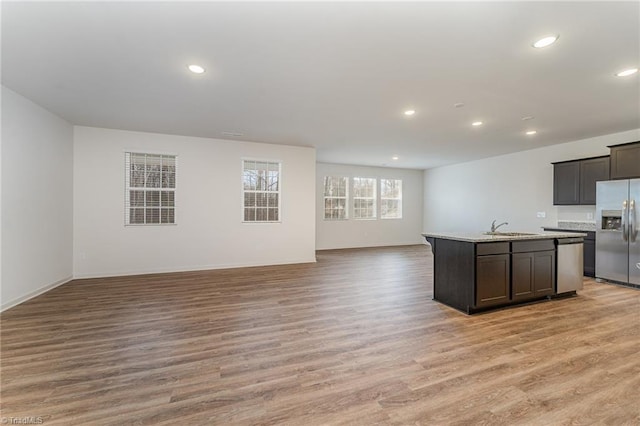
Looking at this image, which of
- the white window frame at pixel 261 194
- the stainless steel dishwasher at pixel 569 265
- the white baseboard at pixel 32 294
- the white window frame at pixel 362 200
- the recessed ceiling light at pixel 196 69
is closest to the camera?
the recessed ceiling light at pixel 196 69

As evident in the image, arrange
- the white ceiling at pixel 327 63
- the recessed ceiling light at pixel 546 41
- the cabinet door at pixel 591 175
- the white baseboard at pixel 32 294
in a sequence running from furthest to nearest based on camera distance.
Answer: the cabinet door at pixel 591 175 → the white baseboard at pixel 32 294 → the recessed ceiling light at pixel 546 41 → the white ceiling at pixel 327 63

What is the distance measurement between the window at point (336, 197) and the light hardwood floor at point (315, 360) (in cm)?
531

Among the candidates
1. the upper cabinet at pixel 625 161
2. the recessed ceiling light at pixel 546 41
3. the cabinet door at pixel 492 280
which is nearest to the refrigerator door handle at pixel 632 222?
the upper cabinet at pixel 625 161

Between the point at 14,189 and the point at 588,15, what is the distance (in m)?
6.37

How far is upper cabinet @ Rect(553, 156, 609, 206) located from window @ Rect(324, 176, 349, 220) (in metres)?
5.45

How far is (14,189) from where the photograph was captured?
384 centimetres

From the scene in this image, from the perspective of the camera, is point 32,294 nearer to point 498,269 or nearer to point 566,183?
point 498,269

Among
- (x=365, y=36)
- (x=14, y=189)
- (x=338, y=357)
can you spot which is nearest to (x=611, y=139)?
(x=365, y=36)

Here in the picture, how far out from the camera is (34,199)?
423 cm

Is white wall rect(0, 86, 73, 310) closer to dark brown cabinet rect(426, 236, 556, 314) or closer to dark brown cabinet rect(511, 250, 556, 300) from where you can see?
dark brown cabinet rect(426, 236, 556, 314)

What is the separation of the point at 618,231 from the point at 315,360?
5.78m

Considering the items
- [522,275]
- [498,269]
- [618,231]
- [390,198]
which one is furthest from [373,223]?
[498,269]

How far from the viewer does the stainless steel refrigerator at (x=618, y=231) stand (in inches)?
189

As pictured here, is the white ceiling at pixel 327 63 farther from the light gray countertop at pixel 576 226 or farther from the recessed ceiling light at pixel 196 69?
the light gray countertop at pixel 576 226
